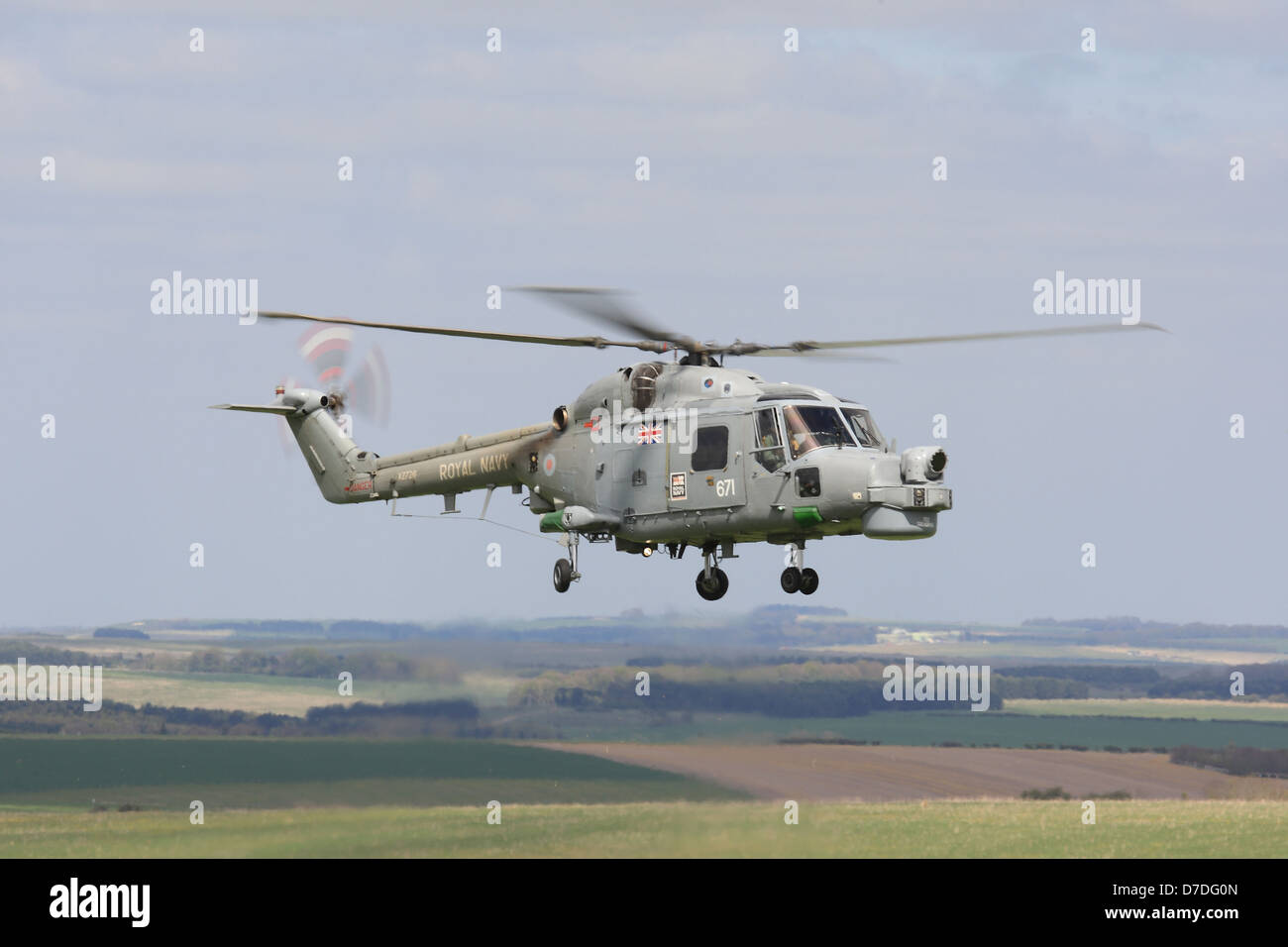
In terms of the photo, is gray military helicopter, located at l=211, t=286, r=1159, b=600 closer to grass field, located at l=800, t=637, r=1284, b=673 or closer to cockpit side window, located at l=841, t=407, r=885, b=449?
cockpit side window, located at l=841, t=407, r=885, b=449

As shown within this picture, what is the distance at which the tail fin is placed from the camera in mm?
42344

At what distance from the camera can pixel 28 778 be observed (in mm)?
63125

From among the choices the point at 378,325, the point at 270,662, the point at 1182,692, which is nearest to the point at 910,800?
the point at 270,662

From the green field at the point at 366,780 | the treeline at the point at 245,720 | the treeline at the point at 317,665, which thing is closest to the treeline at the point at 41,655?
the treeline at the point at 245,720

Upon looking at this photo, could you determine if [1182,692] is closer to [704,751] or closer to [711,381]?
[704,751]

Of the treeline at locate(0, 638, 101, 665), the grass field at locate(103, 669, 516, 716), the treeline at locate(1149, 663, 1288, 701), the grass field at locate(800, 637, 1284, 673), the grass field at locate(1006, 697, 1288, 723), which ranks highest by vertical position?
the treeline at locate(0, 638, 101, 665)

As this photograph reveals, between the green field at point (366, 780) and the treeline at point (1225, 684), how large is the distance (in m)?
91.6

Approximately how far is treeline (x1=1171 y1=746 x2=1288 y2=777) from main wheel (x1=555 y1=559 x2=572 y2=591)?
203 ft

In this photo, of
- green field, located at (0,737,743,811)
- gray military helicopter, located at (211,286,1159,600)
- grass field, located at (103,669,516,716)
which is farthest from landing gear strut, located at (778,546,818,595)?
grass field, located at (103,669,516,716)

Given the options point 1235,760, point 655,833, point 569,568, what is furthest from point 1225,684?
point 569,568

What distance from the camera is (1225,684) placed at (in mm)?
137125

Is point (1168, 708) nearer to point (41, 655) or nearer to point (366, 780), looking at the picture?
point (41, 655)

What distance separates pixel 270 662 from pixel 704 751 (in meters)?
24.3

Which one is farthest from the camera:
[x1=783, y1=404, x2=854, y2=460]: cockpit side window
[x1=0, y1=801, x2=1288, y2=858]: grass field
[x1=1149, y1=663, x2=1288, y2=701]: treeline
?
[x1=1149, y1=663, x2=1288, y2=701]: treeline
